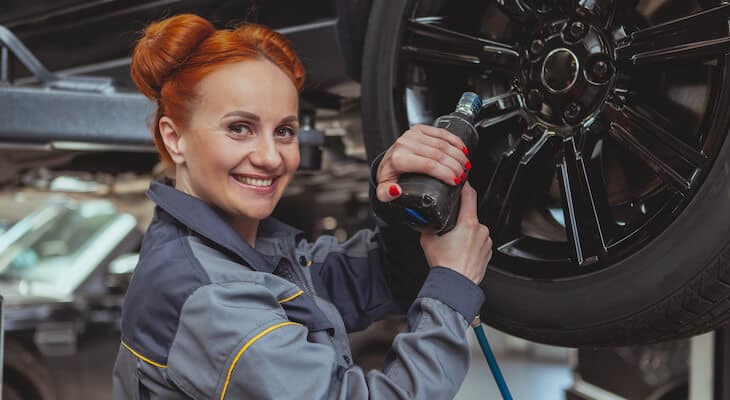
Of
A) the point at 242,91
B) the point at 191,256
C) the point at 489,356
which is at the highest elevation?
the point at 242,91

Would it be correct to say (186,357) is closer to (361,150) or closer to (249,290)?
(249,290)

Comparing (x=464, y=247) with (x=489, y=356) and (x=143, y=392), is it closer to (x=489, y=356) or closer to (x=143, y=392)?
(x=489, y=356)

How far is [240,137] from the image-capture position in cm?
101

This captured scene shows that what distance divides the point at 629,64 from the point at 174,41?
0.62m

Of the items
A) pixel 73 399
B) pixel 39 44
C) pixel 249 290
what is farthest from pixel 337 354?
pixel 73 399

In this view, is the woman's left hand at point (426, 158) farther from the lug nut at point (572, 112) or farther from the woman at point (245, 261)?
the lug nut at point (572, 112)

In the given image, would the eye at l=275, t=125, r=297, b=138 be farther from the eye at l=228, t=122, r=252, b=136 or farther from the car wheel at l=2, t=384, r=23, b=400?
the car wheel at l=2, t=384, r=23, b=400

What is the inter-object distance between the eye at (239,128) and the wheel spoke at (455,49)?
317 mm

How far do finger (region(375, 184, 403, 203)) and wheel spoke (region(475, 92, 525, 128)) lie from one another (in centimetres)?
23

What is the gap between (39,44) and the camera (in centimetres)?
194

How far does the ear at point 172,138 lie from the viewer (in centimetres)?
105

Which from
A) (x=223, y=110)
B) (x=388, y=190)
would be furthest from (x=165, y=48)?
(x=388, y=190)

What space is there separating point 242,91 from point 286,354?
357mm

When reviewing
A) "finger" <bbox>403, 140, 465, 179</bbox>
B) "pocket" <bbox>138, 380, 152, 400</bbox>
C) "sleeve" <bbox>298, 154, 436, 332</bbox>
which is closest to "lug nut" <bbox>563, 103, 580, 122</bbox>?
"finger" <bbox>403, 140, 465, 179</bbox>
